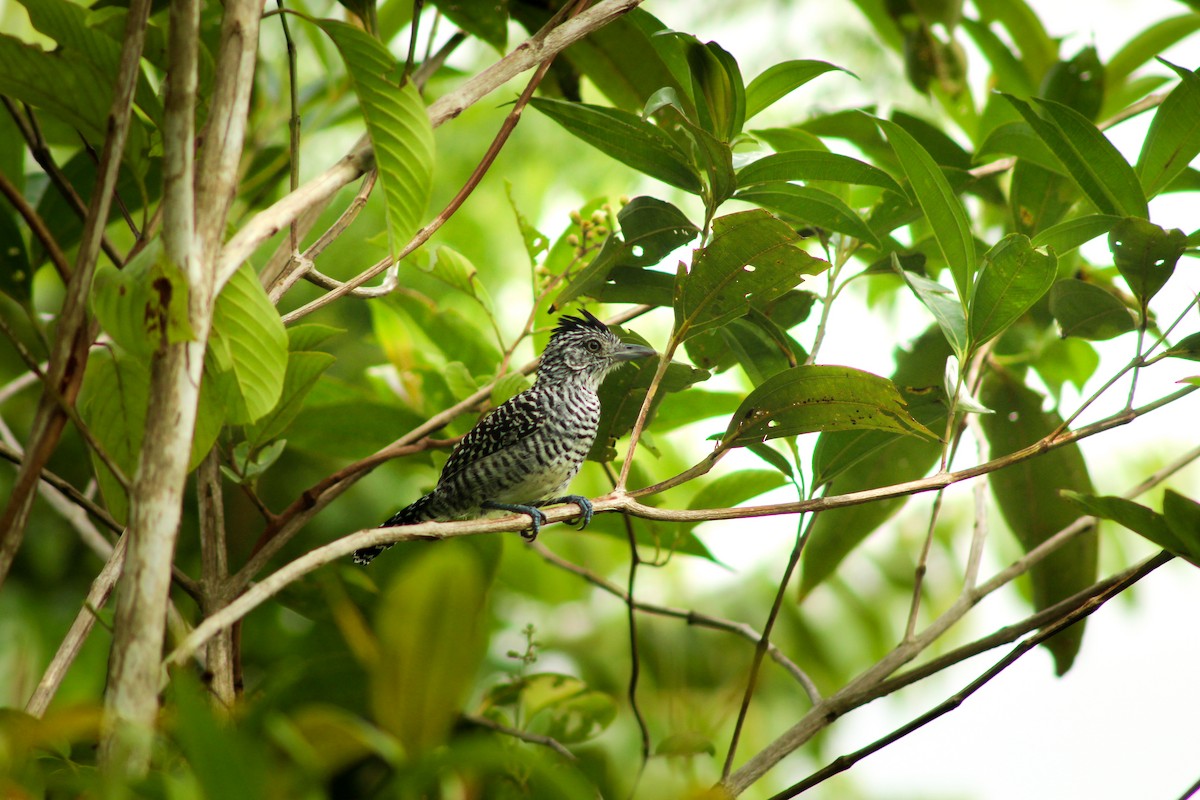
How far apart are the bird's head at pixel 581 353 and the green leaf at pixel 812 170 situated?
1.69 metres

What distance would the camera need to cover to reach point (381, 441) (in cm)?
241

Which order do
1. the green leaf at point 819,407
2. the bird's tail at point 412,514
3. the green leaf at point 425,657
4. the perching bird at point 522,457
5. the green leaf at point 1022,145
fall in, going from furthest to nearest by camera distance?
the perching bird at point 522,457 → the bird's tail at point 412,514 → the green leaf at point 1022,145 → the green leaf at point 819,407 → the green leaf at point 425,657

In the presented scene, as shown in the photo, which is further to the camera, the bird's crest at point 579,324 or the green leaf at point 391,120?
the bird's crest at point 579,324

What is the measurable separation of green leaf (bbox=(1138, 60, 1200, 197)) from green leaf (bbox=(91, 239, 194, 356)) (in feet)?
5.43

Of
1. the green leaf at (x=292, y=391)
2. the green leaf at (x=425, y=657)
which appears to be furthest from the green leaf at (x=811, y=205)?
the green leaf at (x=425, y=657)

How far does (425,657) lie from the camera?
2.86 ft

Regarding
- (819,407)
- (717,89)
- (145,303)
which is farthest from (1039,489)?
(145,303)

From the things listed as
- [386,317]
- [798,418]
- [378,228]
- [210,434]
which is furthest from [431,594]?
[378,228]

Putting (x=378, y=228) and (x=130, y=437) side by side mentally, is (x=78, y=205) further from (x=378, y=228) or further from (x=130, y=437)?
(x=378, y=228)

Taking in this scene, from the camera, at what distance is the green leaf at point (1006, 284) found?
60.9 inches

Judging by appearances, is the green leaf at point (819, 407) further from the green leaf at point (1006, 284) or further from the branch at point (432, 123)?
the branch at point (432, 123)

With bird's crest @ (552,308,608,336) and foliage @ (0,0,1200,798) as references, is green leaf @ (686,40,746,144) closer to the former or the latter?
foliage @ (0,0,1200,798)

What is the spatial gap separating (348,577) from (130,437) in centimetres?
104

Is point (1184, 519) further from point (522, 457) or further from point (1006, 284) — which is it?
point (522, 457)
